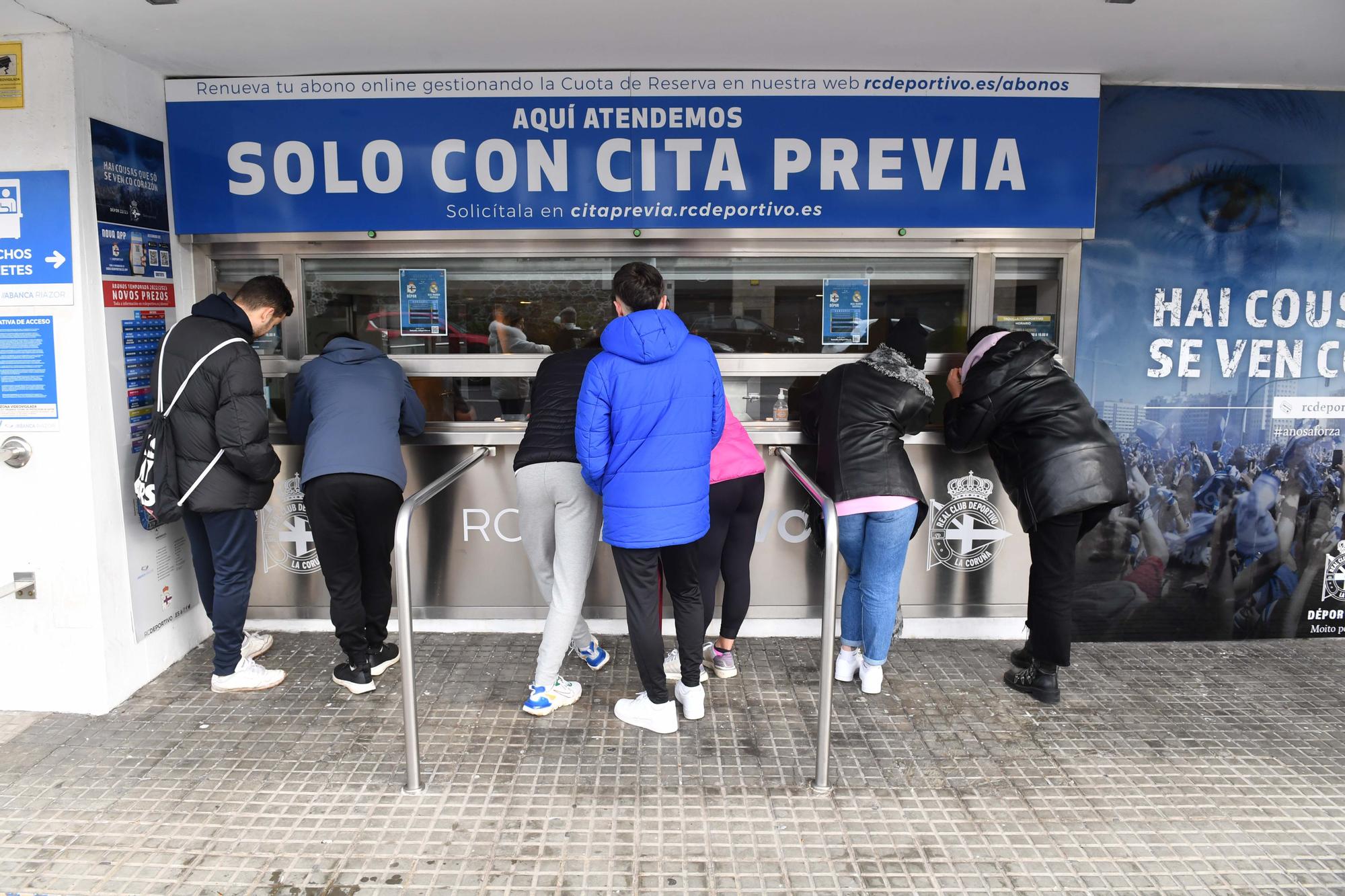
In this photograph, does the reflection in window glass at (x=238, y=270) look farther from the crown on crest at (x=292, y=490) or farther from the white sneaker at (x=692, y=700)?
the white sneaker at (x=692, y=700)

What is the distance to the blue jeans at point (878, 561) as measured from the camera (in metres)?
3.27

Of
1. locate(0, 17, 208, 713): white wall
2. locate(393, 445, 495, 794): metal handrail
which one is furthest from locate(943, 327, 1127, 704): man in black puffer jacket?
locate(0, 17, 208, 713): white wall

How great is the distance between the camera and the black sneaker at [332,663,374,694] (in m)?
3.43

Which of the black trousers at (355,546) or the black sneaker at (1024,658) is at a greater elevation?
the black trousers at (355,546)

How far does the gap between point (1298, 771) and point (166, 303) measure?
15.7 feet

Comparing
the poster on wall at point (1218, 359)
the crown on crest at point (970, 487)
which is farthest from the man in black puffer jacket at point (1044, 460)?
the poster on wall at point (1218, 359)

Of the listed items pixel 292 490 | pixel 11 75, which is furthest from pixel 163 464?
pixel 11 75

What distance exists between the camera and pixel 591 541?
3170 mm

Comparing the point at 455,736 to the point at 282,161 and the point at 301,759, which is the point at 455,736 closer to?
the point at 301,759

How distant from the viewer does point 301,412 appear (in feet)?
11.3

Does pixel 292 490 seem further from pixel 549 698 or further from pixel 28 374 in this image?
pixel 549 698

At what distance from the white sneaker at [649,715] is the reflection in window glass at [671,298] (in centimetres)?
158

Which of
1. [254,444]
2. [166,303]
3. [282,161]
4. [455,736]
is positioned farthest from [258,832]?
[282,161]

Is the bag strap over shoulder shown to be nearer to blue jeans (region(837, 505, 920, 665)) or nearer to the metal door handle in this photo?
the metal door handle
